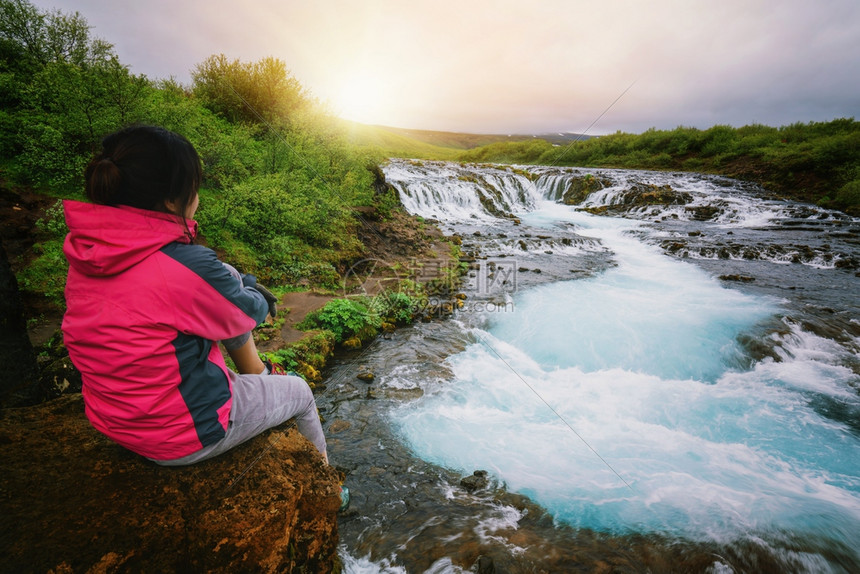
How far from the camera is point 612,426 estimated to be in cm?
507

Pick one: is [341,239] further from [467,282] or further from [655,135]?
[655,135]

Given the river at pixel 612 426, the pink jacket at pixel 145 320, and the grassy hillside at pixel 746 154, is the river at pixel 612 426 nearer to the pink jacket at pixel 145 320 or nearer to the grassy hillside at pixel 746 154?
the pink jacket at pixel 145 320

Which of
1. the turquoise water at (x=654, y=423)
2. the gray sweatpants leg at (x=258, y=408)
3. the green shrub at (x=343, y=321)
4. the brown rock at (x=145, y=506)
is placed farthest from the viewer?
the green shrub at (x=343, y=321)

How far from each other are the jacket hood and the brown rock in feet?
4.36

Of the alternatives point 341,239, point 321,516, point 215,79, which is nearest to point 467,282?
point 341,239

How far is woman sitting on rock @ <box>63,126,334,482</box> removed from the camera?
5.01ft

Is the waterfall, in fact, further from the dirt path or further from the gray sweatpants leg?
the gray sweatpants leg

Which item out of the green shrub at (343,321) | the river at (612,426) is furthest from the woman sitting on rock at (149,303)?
the green shrub at (343,321)

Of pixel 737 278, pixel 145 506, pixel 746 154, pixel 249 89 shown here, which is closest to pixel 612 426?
pixel 145 506

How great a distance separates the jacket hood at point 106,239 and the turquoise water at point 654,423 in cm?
394

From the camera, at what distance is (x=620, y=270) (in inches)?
479

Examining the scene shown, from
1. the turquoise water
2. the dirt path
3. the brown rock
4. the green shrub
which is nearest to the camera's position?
the brown rock

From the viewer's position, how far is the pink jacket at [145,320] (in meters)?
1.51

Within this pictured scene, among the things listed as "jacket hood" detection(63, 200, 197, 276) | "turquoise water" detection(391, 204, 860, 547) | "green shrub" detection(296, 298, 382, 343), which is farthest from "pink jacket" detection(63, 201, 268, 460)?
"green shrub" detection(296, 298, 382, 343)
